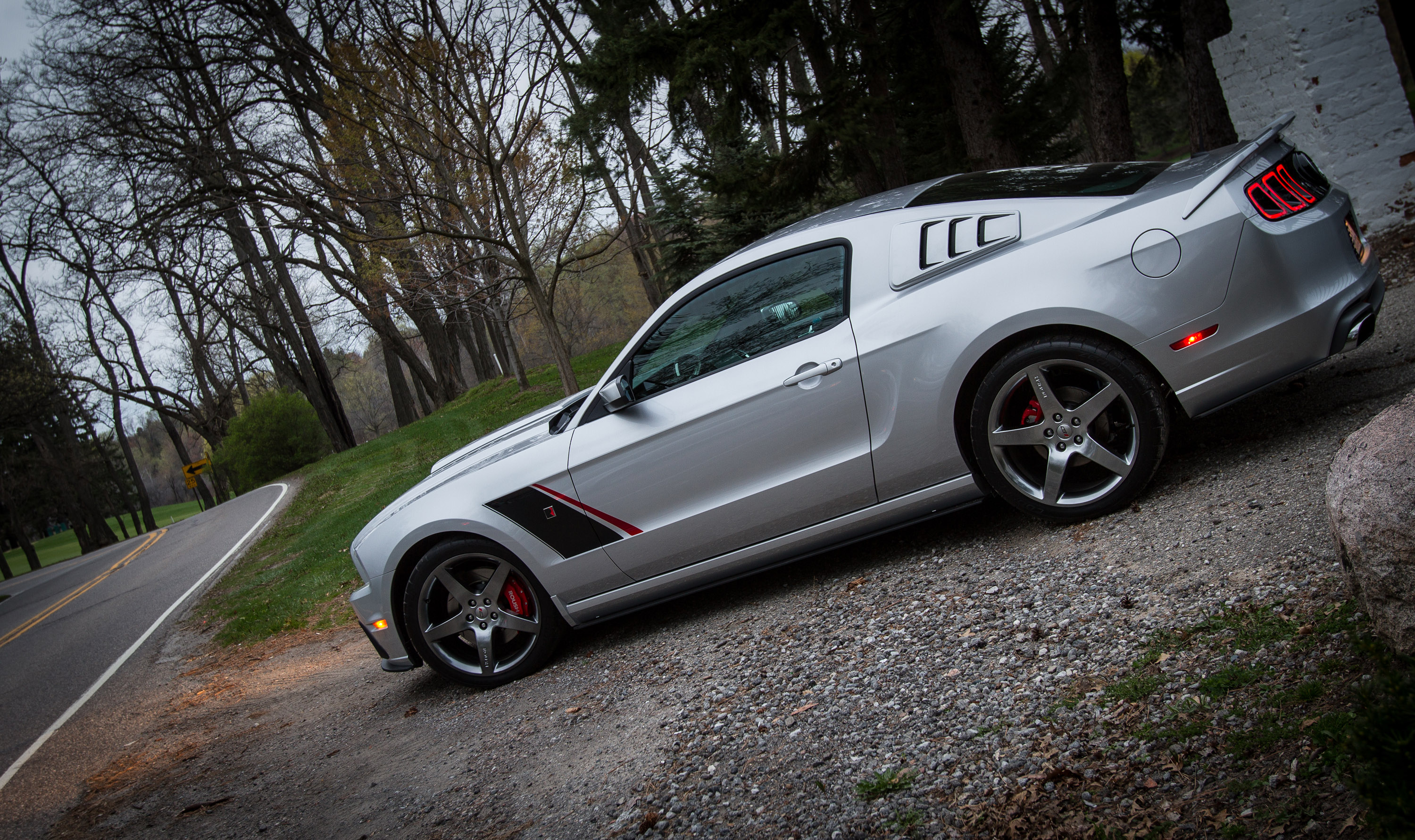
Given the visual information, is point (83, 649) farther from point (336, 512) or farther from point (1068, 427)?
point (1068, 427)

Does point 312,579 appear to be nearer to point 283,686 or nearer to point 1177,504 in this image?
point 283,686

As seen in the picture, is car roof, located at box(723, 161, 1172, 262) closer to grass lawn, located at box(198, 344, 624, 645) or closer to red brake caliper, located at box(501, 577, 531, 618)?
red brake caliper, located at box(501, 577, 531, 618)

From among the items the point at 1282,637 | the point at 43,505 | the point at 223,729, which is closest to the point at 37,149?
the point at 223,729

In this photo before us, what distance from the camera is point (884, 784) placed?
2.72 meters

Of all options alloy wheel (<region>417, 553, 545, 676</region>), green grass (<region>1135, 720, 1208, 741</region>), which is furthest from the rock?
alloy wheel (<region>417, 553, 545, 676</region>)

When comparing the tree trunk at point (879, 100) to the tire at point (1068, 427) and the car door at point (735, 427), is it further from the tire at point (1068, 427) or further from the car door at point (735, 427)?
the tire at point (1068, 427)

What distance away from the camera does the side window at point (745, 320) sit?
4.35 m

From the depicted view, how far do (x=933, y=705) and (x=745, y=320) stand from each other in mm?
2113

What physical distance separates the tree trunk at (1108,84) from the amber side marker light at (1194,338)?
22.9 feet

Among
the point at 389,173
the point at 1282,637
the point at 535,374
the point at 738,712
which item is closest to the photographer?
the point at 1282,637

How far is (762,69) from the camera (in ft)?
33.5

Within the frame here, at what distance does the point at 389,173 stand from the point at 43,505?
47467mm

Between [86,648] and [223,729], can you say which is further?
[86,648]

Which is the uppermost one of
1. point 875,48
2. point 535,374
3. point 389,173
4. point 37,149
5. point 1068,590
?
point 37,149
